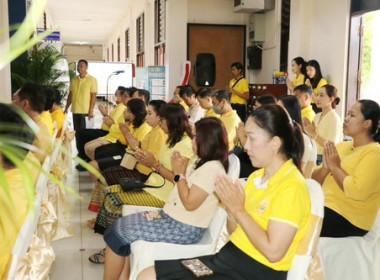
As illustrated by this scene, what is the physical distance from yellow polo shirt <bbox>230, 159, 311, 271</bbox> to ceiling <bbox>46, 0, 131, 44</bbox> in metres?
11.6

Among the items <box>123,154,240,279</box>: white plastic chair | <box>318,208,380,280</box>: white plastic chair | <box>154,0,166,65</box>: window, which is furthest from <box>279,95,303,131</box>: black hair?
<box>154,0,166,65</box>: window

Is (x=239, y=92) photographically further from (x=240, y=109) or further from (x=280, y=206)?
(x=280, y=206)

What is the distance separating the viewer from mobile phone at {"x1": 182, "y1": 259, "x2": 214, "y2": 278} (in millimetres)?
1916

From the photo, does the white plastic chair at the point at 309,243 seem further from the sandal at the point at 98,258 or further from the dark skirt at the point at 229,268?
the sandal at the point at 98,258

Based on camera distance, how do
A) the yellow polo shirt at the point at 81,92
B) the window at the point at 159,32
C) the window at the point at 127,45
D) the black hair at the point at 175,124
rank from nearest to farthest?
the black hair at the point at 175,124 < the yellow polo shirt at the point at 81,92 < the window at the point at 159,32 < the window at the point at 127,45

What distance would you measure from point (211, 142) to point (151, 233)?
1.92 feet

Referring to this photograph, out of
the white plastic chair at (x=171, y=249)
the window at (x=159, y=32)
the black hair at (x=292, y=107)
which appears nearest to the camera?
the white plastic chair at (x=171, y=249)

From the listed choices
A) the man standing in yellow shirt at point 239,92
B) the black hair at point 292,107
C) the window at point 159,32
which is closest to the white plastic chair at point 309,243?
the black hair at point 292,107

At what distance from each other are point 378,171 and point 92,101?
6.05 metres

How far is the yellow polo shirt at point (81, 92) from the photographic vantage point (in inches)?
310

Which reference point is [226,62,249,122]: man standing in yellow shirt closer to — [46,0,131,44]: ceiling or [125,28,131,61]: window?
[46,0,131,44]: ceiling

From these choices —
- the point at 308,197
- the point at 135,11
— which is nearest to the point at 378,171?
the point at 308,197

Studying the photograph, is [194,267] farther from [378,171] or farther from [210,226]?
[378,171]

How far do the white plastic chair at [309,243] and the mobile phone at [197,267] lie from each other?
32 cm
